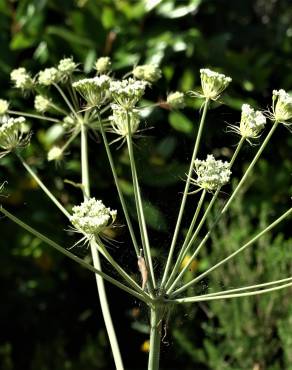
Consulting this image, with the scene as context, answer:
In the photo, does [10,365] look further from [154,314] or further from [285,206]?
[154,314]

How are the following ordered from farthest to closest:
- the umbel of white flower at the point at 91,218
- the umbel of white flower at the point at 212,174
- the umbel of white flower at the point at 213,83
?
the umbel of white flower at the point at 213,83, the umbel of white flower at the point at 212,174, the umbel of white flower at the point at 91,218

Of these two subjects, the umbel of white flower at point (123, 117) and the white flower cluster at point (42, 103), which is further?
the white flower cluster at point (42, 103)

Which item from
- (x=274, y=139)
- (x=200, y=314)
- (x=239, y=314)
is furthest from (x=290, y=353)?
(x=274, y=139)

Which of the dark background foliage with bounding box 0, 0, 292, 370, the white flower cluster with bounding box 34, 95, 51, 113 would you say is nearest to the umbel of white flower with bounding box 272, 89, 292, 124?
the white flower cluster with bounding box 34, 95, 51, 113

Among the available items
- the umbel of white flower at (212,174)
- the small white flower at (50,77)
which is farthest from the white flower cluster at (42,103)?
the umbel of white flower at (212,174)

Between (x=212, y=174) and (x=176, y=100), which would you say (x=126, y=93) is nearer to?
(x=212, y=174)

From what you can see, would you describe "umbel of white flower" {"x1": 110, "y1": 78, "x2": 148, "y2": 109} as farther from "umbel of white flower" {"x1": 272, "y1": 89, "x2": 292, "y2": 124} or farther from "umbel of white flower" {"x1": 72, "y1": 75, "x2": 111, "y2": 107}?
"umbel of white flower" {"x1": 272, "y1": 89, "x2": 292, "y2": 124}

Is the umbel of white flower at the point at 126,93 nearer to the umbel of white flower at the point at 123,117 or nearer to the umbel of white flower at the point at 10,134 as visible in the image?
the umbel of white flower at the point at 123,117

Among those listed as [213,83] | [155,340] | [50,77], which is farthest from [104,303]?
A: [50,77]
